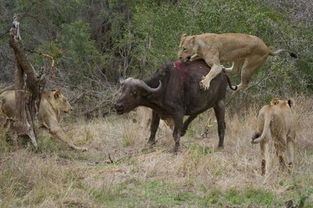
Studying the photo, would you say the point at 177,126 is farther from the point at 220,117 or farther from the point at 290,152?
the point at 290,152

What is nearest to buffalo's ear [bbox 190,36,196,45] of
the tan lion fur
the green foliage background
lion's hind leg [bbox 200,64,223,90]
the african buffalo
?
the african buffalo

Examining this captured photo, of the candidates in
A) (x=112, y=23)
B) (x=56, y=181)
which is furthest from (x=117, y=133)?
(x=112, y=23)

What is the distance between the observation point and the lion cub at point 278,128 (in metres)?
9.73

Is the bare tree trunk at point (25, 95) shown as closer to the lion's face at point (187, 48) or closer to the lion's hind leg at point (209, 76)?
the lion's face at point (187, 48)

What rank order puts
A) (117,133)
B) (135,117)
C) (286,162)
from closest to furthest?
(286,162), (117,133), (135,117)

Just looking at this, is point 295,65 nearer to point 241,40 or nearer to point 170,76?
point 241,40

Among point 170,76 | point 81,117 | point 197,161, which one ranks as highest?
point 170,76

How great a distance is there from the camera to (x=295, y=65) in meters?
16.6

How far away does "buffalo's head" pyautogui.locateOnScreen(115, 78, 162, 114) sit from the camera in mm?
11070

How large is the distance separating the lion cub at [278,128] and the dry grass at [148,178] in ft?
0.90

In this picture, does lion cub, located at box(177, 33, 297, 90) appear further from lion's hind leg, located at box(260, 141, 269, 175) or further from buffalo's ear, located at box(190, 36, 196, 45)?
lion's hind leg, located at box(260, 141, 269, 175)

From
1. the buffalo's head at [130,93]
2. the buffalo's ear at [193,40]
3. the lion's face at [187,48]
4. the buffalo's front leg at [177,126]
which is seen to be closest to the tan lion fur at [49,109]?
the buffalo's head at [130,93]

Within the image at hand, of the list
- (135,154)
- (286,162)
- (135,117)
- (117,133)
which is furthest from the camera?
(135,117)

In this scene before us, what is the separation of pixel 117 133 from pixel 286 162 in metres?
4.74
